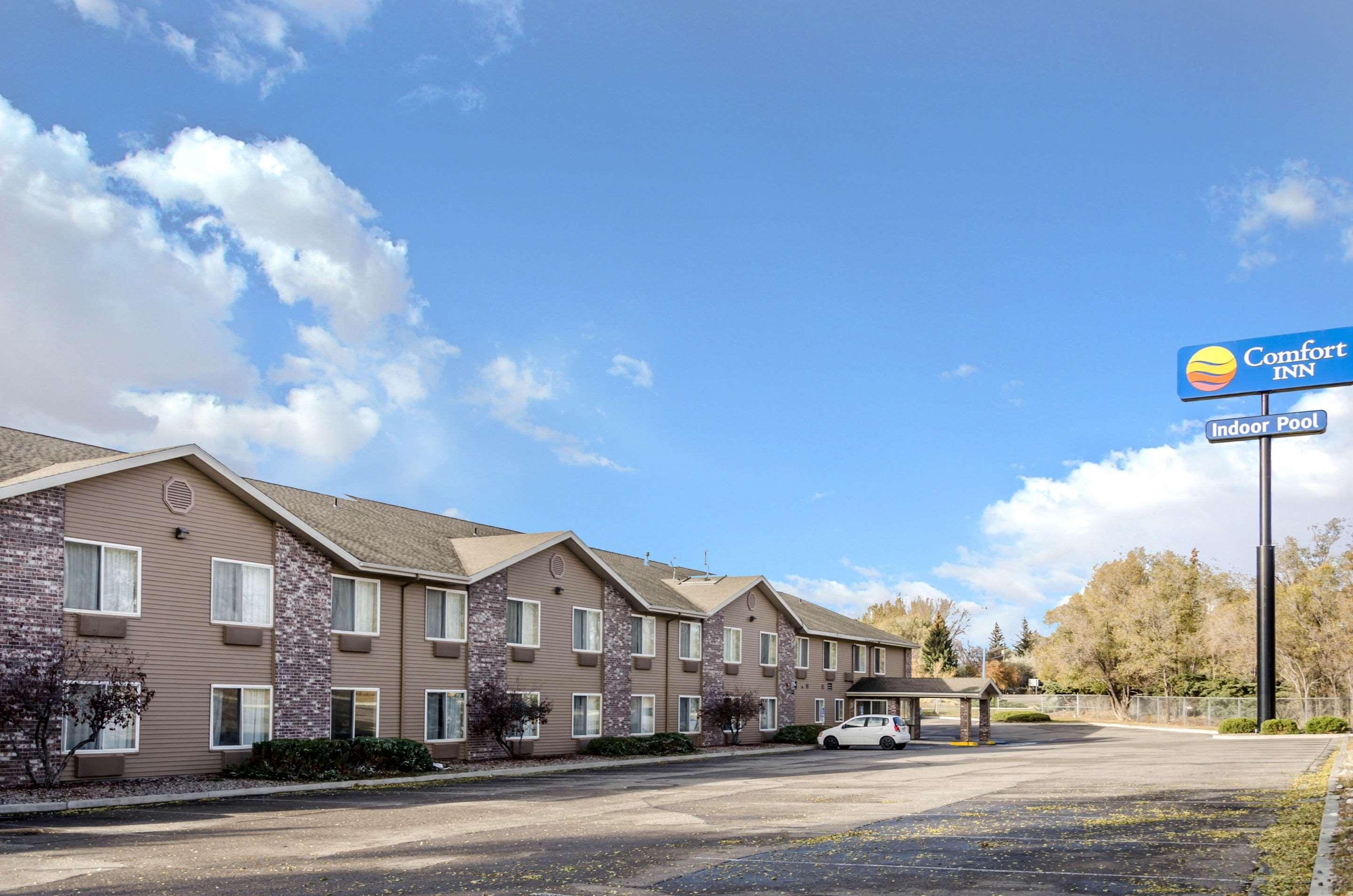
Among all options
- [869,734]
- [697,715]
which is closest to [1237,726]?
[869,734]

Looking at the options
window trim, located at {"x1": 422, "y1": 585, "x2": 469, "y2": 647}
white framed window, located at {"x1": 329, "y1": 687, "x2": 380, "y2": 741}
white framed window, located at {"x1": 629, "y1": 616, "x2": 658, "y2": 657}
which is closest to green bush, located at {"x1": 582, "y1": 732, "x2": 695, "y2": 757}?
white framed window, located at {"x1": 629, "y1": 616, "x2": 658, "y2": 657}

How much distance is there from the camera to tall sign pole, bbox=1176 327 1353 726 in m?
46.9

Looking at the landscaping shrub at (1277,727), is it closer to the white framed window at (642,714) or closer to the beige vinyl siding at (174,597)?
the white framed window at (642,714)

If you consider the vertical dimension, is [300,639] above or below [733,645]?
above

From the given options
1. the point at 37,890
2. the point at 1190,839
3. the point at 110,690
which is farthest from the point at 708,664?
the point at 37,890

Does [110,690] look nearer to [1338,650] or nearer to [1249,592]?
[1338,650]

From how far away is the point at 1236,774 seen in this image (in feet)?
86.2

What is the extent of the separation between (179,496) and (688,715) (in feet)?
75.2

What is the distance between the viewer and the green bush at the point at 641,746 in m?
36.4

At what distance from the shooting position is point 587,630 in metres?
37.8

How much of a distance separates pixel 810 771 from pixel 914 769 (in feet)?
9.02

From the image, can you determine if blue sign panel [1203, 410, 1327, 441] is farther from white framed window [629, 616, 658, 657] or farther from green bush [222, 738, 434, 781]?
green bush [222, 738, 434, 781]

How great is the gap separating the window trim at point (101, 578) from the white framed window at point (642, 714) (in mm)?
18587

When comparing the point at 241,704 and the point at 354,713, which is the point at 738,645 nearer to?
the point at 354,713
